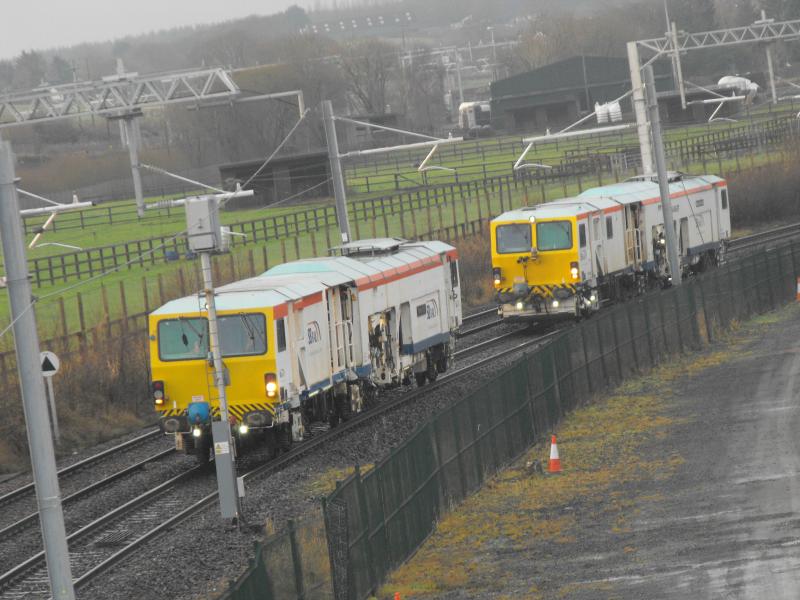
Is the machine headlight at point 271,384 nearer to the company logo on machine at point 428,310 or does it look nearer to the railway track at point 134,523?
the railway track at point 134,523

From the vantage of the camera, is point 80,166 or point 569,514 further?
point 80,166

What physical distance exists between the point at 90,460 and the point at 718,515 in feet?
40.9

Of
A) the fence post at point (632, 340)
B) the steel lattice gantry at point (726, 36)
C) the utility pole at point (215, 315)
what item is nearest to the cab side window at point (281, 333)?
the utility pole at point (215, 315)

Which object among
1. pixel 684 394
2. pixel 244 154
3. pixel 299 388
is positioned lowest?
pixel 684 394

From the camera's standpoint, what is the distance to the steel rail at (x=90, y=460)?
23531 mm

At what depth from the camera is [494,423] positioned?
22.2 m

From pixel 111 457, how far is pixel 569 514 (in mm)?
10451

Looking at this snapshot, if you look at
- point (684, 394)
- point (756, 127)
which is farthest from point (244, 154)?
point (684, 394)

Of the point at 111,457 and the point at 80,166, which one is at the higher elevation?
the point at 80,166

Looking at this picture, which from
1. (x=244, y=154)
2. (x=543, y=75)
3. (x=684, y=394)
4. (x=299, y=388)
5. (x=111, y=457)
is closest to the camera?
(x=299, y=388)

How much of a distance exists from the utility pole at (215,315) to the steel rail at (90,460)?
16.7ft

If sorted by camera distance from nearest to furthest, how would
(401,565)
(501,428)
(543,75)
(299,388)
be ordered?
(401,565) < (501,428) < (299,388) < (543,75)

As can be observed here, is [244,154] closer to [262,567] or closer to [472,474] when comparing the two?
[472,474]

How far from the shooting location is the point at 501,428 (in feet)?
74.5
